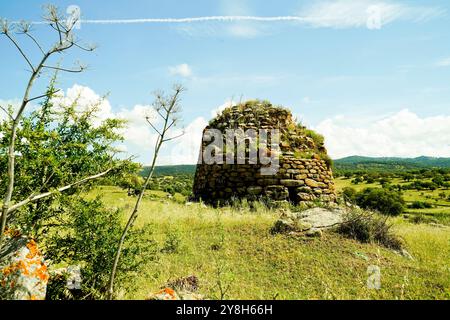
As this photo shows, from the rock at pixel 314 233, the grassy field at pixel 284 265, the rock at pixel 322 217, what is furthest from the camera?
the rock at pixel 322 217

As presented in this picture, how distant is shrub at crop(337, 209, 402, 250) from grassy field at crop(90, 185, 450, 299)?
35cm

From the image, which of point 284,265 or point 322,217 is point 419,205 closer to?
point 322,217

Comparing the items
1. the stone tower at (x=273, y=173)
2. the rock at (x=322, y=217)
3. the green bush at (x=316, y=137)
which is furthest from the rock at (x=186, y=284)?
the green bush at (x=316, y=137)

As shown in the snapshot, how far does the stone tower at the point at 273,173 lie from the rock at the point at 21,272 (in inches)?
368

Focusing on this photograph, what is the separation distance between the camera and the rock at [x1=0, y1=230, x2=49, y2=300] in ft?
9.30

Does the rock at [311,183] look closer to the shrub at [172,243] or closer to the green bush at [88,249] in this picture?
the shrub at [172,243]

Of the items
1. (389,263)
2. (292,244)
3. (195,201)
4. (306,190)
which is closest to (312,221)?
(292,244)

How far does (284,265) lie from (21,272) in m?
4.13

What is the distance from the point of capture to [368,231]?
291 inches

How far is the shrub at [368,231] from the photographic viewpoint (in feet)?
23.9

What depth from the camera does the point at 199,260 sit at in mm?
6180

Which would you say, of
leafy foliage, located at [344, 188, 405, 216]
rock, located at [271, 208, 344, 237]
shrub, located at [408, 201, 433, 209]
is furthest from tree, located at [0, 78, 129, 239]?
shrub, located at [408, 201, 433, 209]

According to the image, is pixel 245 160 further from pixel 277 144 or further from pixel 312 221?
pixel 312 221
